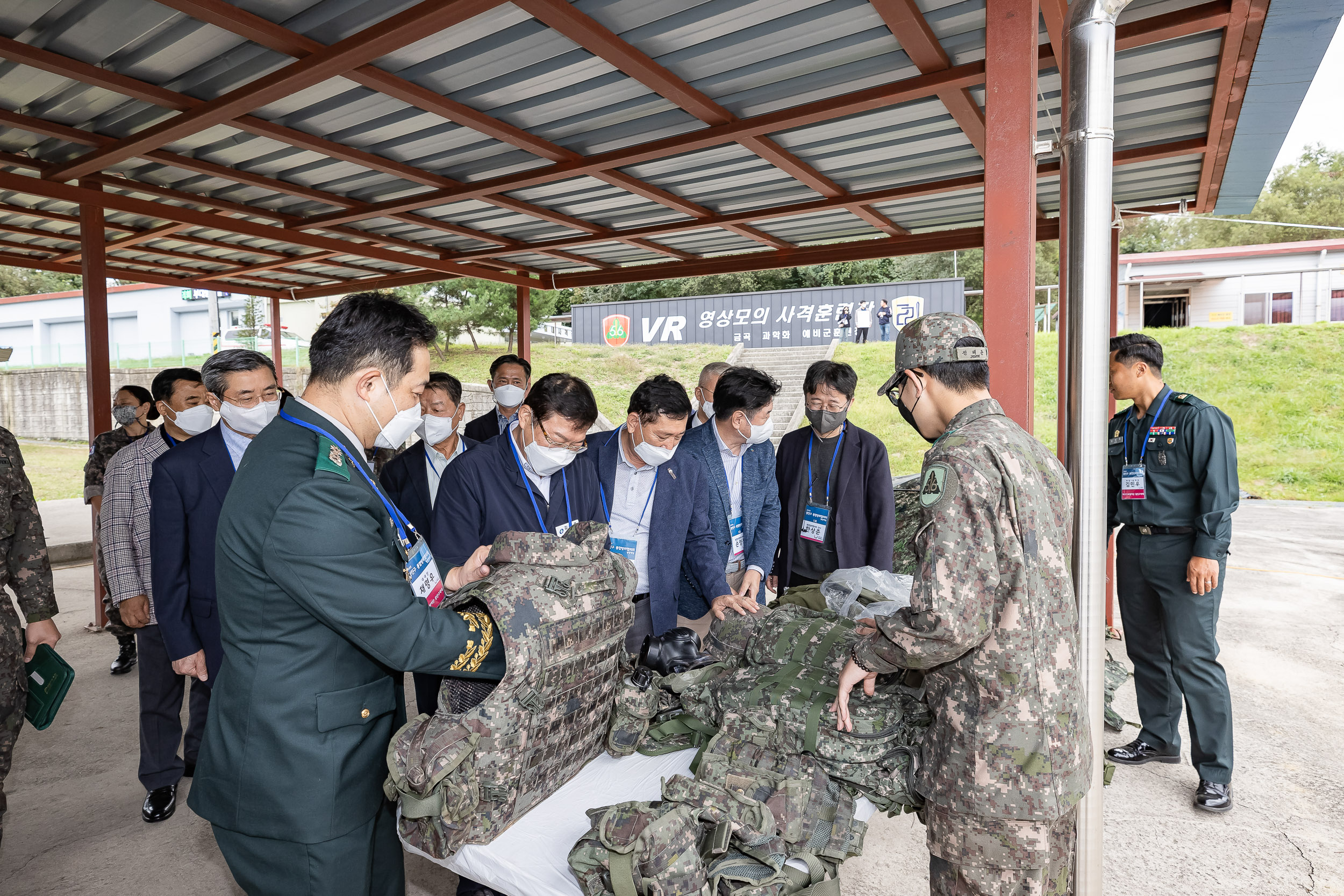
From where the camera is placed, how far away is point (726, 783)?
6.10 feet

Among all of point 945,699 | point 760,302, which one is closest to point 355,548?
point 945,699

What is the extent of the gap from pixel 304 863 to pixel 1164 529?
12.1ft

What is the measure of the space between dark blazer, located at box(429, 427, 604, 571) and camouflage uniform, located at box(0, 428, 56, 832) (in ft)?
4.90

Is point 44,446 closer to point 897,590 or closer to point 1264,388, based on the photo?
point 897,590

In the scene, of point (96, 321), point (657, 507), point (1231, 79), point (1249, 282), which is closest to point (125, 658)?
point (96, 321)

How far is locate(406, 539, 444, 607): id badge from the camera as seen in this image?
165 centimetres

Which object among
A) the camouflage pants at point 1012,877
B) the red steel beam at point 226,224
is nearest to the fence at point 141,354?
the red steel beam at point 226,224

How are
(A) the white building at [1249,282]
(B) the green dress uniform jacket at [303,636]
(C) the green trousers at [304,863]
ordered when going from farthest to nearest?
(A) the white building at [1249,282]
(C) the green trousers at [304,863]
(B) the green dress uniform jacket at [303,636]

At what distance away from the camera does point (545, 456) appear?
8.20 feet

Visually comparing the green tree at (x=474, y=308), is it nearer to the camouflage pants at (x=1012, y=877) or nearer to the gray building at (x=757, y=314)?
the gray building at (x=757, y=314)

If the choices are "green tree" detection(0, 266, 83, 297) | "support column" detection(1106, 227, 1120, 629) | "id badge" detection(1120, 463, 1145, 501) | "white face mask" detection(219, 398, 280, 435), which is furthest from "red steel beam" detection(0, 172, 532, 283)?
"green tree" detection(0, 266, 83, 297)

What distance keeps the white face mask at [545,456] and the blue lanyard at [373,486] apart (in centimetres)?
79

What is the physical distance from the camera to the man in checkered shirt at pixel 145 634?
3.29 metres

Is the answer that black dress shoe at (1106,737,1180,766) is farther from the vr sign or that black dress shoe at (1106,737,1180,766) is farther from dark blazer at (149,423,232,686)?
the vr sign
